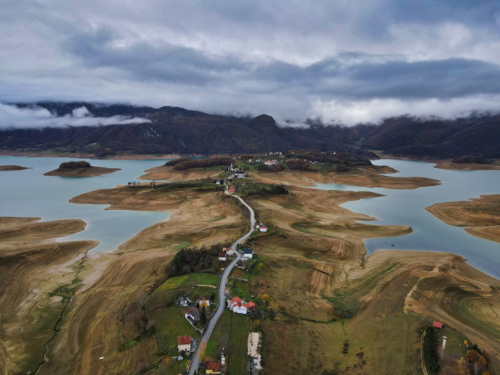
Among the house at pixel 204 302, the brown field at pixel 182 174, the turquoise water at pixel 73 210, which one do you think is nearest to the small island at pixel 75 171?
the turquoise water at pixel 73 210

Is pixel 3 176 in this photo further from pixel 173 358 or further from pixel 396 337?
pixel 396 337

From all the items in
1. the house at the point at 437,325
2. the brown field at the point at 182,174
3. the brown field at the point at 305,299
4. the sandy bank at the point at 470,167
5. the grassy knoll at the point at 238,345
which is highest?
the sandy bank at the point at 470,167

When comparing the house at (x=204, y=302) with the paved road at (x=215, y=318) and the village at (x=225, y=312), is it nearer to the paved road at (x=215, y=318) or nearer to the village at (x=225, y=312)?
the village at (x=225, y=312)

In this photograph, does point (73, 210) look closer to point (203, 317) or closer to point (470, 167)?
point (203, 317)

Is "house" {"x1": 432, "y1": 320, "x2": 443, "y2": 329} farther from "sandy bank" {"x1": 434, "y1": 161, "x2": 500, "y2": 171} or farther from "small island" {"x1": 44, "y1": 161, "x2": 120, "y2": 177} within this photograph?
"sandy bank" {"x1": 434, "y1": 161, "x2": 500, "y2": 171}

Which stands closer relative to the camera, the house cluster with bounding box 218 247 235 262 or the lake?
the house cluster with bounding box 218 247 235 262

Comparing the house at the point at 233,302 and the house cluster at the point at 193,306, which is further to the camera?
the house at the point at 233,302

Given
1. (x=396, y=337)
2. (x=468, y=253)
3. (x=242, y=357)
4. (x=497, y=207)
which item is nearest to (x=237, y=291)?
(x=242, y=357)

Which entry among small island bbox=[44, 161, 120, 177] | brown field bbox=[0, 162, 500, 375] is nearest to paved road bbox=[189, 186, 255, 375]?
brown field bbox=[0, 162, 500, 375]
